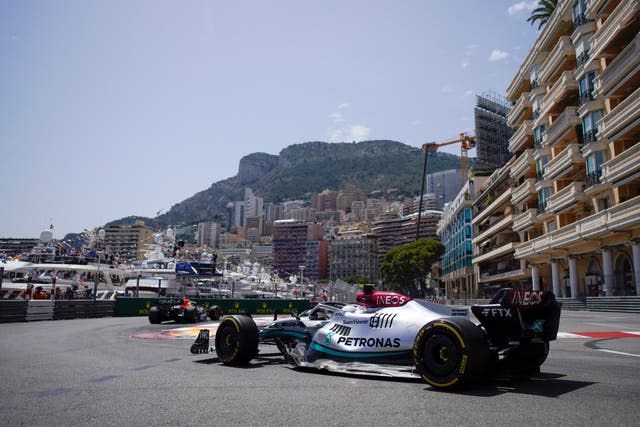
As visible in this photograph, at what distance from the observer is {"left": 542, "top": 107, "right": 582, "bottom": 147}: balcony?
38.9 metres

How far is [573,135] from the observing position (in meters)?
40.2

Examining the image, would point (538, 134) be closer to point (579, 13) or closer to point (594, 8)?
point (579, 13)

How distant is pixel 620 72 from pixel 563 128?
8.76m

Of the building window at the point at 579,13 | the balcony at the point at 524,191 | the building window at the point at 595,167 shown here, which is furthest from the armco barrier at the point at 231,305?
the building window at the point at 579,13

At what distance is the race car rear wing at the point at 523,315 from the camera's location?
6543mm

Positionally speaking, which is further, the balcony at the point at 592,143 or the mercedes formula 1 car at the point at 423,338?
the balcony at the point at 592,143

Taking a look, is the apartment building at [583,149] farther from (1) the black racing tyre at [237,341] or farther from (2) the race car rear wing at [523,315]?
(1) the black racing tyre at [237,341]

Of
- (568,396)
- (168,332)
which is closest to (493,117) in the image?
(168,332)

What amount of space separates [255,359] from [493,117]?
8974 centimetres

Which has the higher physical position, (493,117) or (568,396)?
(493,117)

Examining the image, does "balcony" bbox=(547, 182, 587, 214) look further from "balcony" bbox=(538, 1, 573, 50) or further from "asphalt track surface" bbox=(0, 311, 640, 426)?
"asphalt track surface" bbox=(0, 311, 640, 426)

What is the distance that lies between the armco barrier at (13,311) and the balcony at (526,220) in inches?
1609

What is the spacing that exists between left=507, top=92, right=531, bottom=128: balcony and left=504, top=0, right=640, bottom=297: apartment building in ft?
0.56

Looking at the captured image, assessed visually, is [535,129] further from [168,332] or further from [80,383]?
[80,383]
